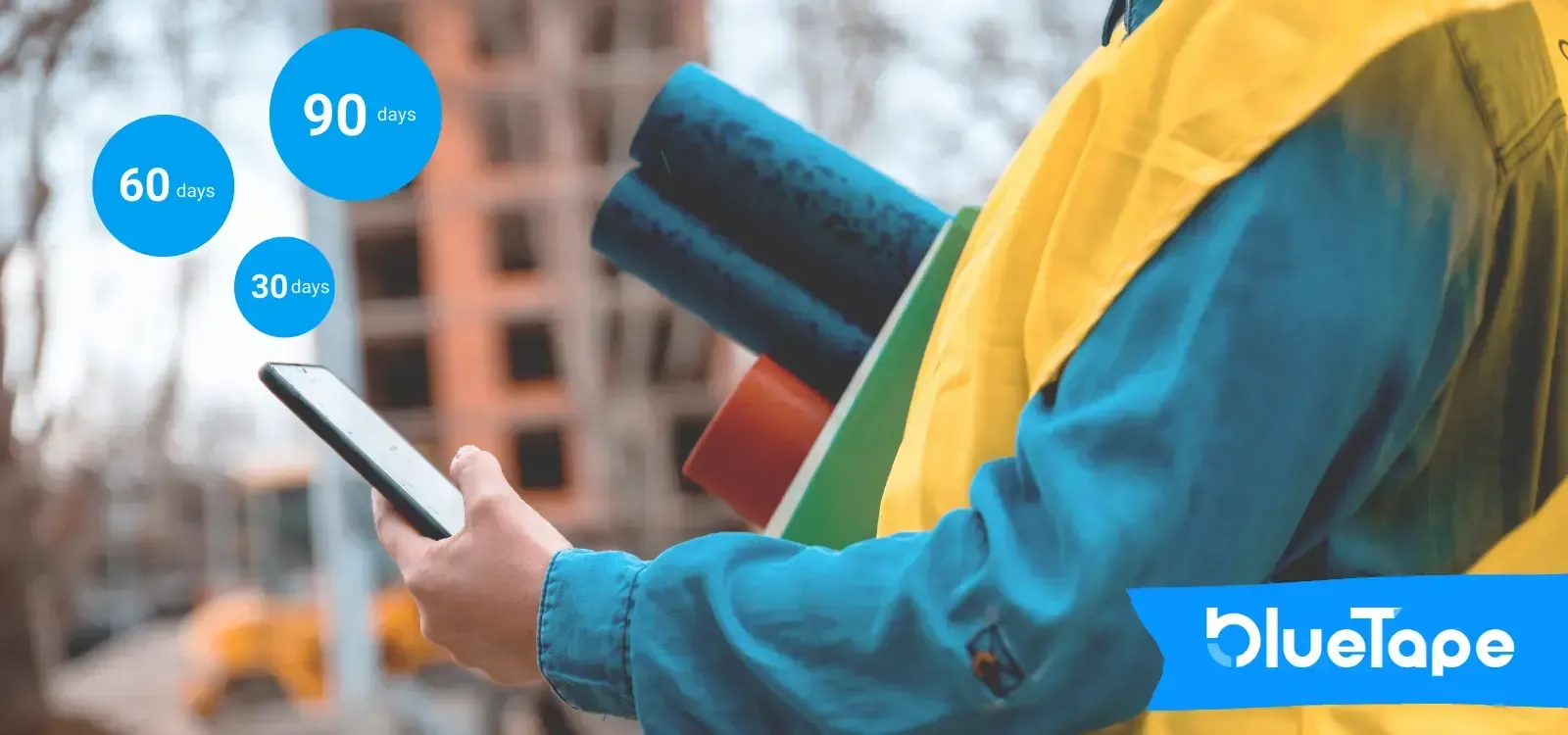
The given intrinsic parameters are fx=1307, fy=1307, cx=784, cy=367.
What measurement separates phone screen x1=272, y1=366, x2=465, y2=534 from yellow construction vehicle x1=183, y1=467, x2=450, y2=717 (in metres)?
1.40

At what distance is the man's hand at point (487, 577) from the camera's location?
396 mm

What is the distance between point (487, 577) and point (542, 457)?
1.03m

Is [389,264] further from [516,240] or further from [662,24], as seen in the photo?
[662,24]

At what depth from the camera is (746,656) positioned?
337 millimetres

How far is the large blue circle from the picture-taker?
0.70m

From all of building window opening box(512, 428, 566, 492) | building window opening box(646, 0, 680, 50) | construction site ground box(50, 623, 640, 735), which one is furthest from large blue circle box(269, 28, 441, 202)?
construction site ground box(50, 623, 640, 735)

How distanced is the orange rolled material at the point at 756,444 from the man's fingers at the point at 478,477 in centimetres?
16

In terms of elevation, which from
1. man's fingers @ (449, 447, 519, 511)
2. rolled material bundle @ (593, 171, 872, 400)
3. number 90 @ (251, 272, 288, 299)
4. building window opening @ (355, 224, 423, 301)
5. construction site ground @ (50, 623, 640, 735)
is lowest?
construction site ground @ (50, 623, 640, 735)

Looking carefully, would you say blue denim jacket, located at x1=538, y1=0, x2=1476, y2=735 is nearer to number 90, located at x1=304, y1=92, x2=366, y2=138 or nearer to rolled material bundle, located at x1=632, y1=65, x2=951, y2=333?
rolled material bundle, located at x1=632, y1=65, x2=951, y2=333

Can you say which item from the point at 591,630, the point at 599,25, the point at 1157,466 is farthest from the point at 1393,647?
the point at 599,25

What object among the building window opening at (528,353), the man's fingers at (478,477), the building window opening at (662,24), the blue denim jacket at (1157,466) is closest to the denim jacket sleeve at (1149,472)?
the blue denim jacket at (1157,466)

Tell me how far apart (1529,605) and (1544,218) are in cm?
11

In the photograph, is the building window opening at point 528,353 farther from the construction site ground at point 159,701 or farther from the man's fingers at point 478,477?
the man's fingers at point 478,477

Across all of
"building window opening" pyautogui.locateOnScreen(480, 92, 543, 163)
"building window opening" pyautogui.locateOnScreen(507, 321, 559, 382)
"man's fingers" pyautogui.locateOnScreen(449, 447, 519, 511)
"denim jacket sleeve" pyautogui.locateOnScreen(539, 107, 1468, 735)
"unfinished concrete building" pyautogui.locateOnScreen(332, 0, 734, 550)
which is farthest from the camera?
"building window opening" pyautogui.locateOnScreen(507, 321, 559, 382)
